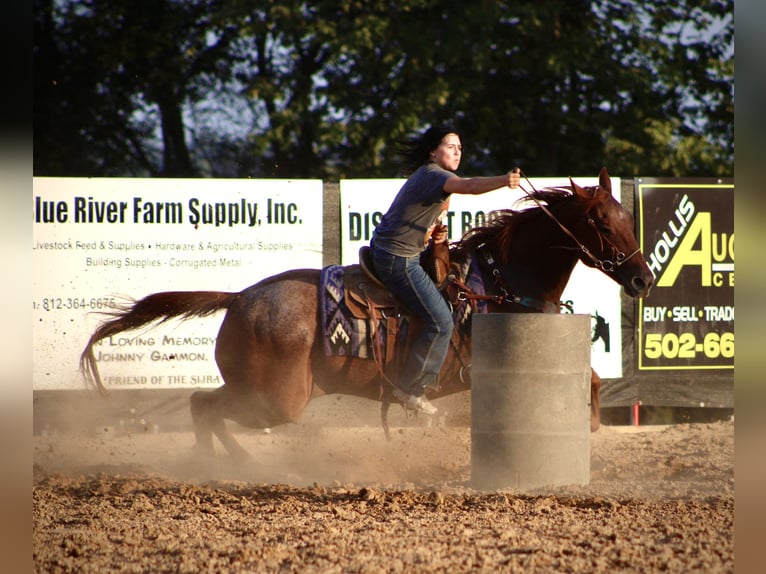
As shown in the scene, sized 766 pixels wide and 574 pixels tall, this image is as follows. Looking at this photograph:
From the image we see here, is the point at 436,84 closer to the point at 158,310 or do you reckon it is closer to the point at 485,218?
the point at 485,218

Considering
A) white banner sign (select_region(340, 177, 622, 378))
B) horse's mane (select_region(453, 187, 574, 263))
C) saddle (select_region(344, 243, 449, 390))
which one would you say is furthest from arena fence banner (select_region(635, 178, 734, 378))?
saddle (select_region(344, 243, 449, 390))

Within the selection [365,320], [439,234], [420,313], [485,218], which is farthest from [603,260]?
[485,218]

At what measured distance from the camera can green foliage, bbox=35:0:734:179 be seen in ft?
63.5

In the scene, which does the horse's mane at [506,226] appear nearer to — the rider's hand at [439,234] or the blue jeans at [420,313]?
the rider's hand at [439,234]

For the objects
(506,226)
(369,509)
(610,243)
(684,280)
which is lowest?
(369,509)

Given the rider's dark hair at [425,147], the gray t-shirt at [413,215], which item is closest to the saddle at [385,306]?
the gray t-shirt at [413,215]

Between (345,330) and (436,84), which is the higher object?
(436,84)

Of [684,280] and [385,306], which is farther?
[684,280]

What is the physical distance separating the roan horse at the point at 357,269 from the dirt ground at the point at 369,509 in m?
0.60

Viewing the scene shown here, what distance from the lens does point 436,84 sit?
19234mm

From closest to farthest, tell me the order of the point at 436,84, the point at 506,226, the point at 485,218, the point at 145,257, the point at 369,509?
1. the point at 369,509
2. the point at 506,226
3. the point at 145,257
4. the point at 485,218
5. the point at 436,84

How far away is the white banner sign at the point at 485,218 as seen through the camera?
10891mm

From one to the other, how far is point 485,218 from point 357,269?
10.7ft

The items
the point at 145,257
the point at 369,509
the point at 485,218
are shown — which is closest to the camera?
the point at 369,509
